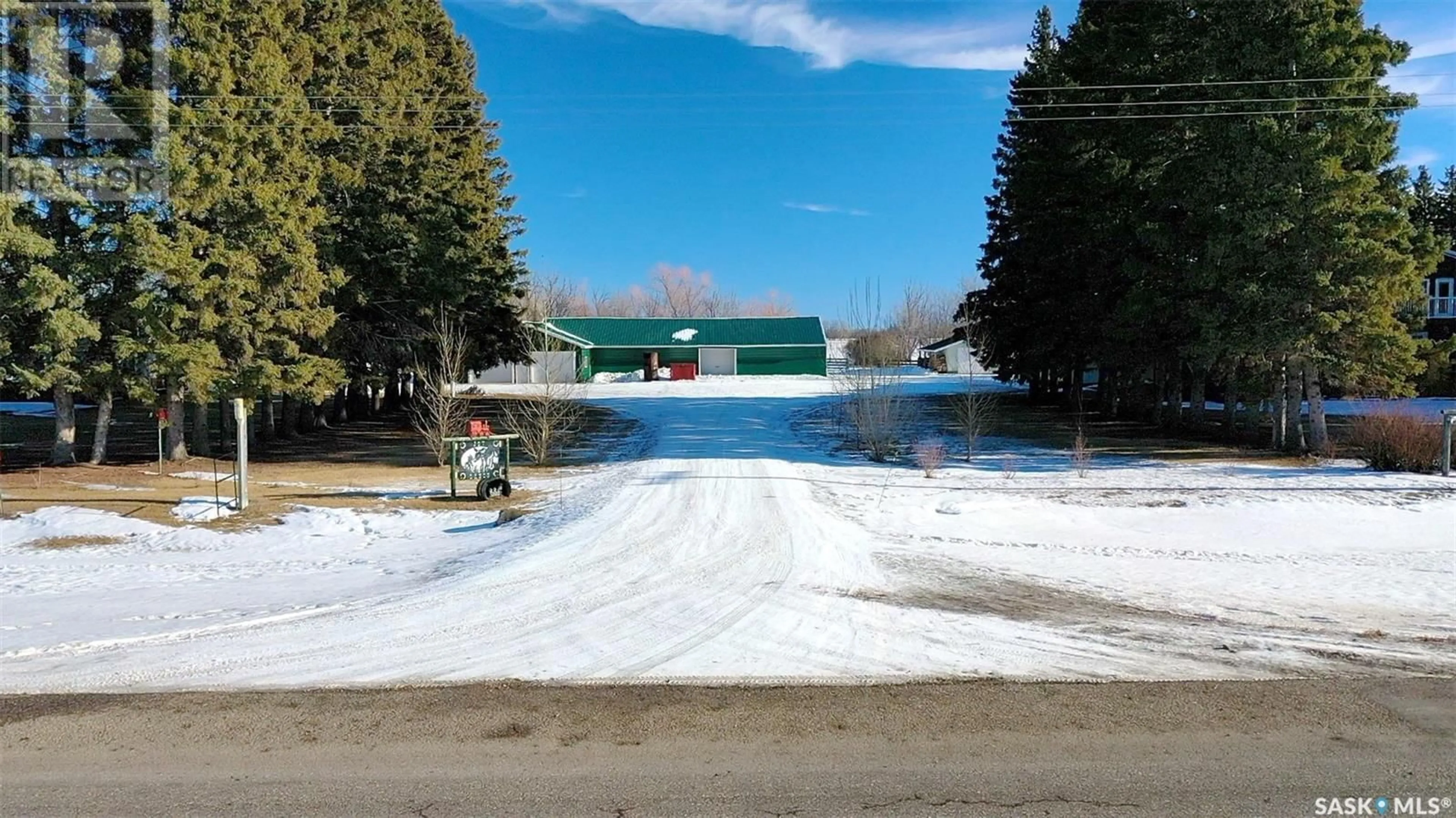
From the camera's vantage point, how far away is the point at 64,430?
20812mm

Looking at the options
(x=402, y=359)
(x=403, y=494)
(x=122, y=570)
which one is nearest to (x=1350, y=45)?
(x=403, y=494)

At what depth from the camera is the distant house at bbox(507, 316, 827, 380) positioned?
5650 centimetres

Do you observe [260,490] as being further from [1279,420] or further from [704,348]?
[704,348]

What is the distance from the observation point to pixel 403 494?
16.4 metres

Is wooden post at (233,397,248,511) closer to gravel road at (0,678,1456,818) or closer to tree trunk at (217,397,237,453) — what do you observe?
gravel road at (0,678,1456,818)

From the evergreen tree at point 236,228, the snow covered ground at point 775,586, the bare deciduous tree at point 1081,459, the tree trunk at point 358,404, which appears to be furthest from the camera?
the tree trunk at point 358,404

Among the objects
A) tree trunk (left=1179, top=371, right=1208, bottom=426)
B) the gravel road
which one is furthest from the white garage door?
the gravel road

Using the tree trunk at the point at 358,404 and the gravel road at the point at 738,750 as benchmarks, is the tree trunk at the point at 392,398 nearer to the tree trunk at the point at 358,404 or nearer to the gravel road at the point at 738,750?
the tree trunk at the point at 358,404

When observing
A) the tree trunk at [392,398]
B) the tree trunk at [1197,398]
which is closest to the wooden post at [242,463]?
the tree trunk at [392,398]

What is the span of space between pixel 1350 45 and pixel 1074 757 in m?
20.4

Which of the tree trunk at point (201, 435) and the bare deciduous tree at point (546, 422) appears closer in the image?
the bare deciduous tree at point (546, 422)

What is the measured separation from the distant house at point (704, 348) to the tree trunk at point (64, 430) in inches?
1364

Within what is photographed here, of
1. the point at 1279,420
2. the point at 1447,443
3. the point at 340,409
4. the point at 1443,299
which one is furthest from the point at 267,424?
the point at 1443,299

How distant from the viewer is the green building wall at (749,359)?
56.5m
